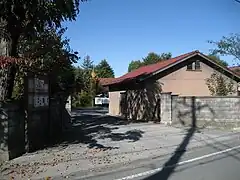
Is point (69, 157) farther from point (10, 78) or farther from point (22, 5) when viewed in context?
point (22, 5)

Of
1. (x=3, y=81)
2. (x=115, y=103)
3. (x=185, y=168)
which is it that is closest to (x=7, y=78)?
(x=3, y=81)

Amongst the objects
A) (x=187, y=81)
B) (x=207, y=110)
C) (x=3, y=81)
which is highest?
(x=187, y=81)

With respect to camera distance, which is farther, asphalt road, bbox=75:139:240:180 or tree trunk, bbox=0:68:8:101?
tree trunk, bbox=0:68:8:101

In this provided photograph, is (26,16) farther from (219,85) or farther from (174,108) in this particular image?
(219,85)

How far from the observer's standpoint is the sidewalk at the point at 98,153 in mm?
8469

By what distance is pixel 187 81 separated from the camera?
27.1m

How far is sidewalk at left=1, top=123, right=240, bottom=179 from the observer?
8.47 m

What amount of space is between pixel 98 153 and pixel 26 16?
459cm

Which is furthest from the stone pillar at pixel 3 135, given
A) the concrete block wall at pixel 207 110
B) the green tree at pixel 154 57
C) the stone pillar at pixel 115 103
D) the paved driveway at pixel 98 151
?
the green tree at pixel 154 57

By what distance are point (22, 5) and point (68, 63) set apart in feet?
17.2

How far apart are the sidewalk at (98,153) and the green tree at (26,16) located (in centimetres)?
281

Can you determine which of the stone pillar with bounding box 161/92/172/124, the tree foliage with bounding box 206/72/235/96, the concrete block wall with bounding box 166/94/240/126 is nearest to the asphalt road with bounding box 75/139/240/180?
the concrete block wall with bounding box 166/94/240/126

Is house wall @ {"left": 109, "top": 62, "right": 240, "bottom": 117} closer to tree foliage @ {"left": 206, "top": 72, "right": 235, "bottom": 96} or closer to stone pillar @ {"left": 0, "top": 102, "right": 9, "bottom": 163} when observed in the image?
tree foliage @ {"left": 206, "top": 72, "right": 235, "bottom": 96}

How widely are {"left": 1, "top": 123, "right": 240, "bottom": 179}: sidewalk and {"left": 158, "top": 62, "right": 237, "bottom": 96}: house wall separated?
34.3 ft
